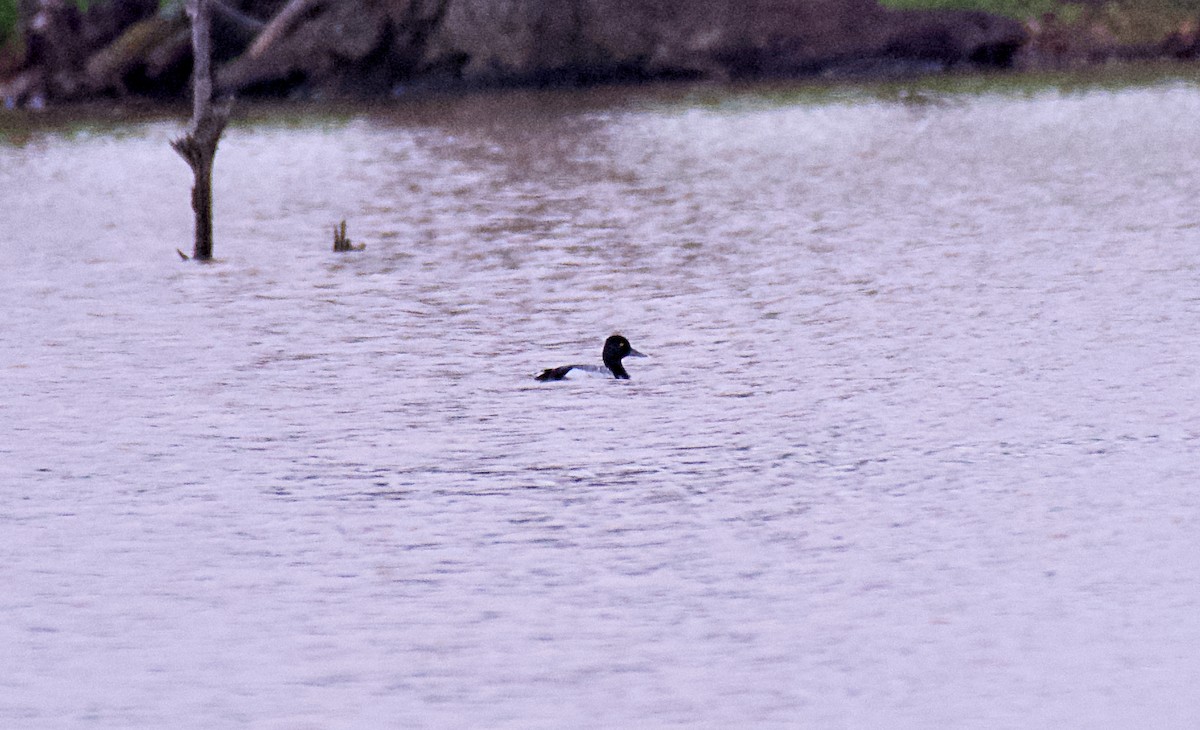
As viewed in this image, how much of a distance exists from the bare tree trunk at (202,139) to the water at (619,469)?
0.67 metres

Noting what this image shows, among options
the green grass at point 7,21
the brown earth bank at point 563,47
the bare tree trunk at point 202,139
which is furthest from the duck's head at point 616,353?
the green grass at point 7,21

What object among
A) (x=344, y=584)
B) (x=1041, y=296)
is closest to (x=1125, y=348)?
(x=1041, y=296)

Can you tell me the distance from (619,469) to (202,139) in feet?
33.6

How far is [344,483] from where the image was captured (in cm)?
1105

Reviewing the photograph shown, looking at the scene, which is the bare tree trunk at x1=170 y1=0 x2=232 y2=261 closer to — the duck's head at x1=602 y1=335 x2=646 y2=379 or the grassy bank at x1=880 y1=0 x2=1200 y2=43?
the duck's head at x1=602 y1=335 x2=646 y2=379

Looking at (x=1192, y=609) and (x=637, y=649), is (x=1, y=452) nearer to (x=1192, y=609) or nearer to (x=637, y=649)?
(x=637, y=649)

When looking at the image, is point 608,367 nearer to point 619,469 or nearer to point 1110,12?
point 619,469

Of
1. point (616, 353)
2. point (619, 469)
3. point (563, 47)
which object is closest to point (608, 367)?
point (616, 353)

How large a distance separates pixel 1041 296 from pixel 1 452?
8.59 m

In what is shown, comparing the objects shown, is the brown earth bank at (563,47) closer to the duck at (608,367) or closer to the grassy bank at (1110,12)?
the grassy bank at (1110,12)

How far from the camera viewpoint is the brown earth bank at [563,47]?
5116cm

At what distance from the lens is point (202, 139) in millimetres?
20047

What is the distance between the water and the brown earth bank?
89.3ft

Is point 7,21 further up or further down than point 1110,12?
further down
